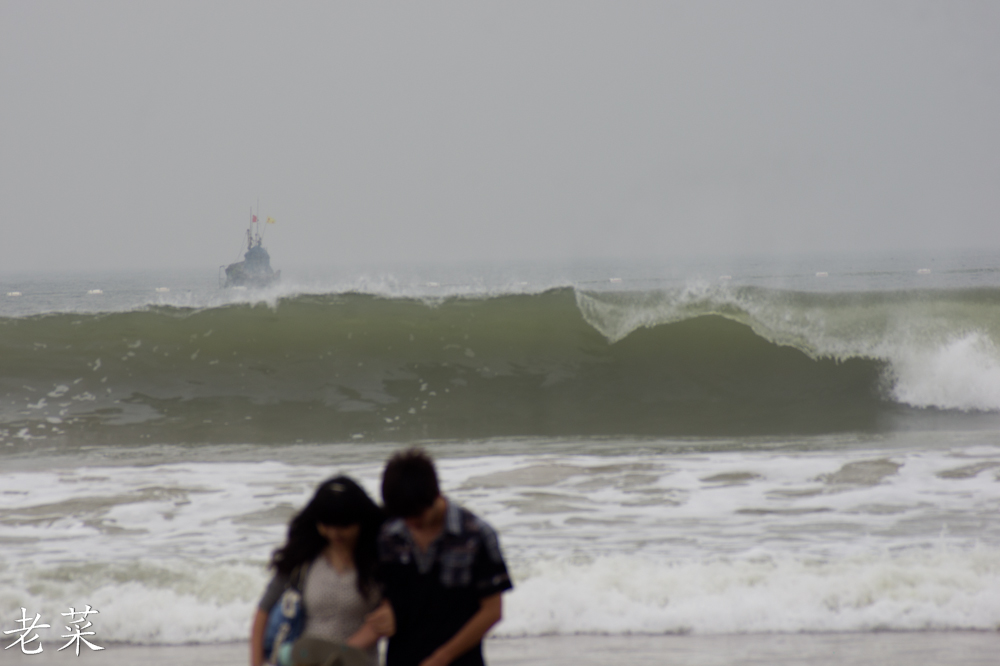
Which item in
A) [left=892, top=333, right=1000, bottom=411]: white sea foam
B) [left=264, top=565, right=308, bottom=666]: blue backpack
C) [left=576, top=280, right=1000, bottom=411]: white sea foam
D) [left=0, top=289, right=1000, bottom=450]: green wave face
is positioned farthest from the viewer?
[left=576, top=280, right=1000, bottom=411]: white sea foam

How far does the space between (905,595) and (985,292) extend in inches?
549

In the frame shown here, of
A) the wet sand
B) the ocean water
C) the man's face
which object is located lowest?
the wet sand

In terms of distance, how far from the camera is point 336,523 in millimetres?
1683

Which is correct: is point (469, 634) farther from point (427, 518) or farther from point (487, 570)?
point (427, 518)

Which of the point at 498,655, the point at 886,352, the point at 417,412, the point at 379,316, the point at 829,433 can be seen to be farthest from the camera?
the point at 379,316

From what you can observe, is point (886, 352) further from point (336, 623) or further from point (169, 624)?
point (336, 623)

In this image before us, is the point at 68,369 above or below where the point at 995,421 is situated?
above

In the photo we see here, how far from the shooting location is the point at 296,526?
5.72ft

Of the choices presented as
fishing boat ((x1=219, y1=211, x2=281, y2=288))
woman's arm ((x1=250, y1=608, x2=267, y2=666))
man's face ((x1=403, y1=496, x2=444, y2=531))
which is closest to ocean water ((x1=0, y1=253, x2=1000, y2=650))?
A: woman's arm ((x1=250, y1=608, x2=267, y2=666))

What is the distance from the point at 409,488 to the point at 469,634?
0.34 meters

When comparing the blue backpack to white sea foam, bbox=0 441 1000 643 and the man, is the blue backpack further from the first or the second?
white sea foam, bbox=0 441 1000 643

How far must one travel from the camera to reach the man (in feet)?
5.44

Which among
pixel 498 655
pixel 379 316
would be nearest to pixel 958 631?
pixel 498 655

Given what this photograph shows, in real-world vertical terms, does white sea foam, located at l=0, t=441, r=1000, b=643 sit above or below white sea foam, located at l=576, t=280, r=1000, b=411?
below
